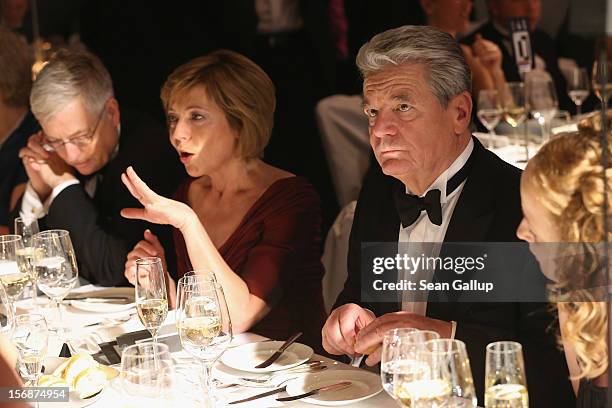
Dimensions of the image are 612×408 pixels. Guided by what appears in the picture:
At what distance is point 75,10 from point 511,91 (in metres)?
2.77

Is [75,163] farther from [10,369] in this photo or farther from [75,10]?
[75,10]

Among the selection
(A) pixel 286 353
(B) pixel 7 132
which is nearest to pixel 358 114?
(B) pixel 7 132

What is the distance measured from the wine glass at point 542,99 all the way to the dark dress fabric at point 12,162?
2180 millimetres

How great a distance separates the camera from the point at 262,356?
2.60 m

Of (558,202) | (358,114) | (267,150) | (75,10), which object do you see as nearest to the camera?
(558,202)

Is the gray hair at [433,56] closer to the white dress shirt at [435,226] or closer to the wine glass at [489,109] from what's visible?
the white dress shirt at [435,226]

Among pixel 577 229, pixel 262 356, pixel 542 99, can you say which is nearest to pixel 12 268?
pixel 262 356

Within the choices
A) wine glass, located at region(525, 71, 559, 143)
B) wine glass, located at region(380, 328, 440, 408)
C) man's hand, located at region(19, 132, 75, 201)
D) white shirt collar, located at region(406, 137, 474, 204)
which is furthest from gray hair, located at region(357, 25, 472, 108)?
wine glass, located at region(525, 71, 559, 143)

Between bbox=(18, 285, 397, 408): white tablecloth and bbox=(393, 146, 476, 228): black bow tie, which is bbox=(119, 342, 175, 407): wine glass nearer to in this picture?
bbox=(18, 285, 397, 408): white tablecloth

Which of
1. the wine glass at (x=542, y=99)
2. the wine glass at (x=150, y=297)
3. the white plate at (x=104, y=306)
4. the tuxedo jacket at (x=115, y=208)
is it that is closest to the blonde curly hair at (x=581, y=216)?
the wine glass at (x=150, y=297)

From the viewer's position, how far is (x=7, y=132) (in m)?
4.40

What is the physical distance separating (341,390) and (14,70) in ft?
8.40

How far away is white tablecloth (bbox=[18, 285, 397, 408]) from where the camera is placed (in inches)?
88.7

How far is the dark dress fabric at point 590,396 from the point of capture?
2.03 m
